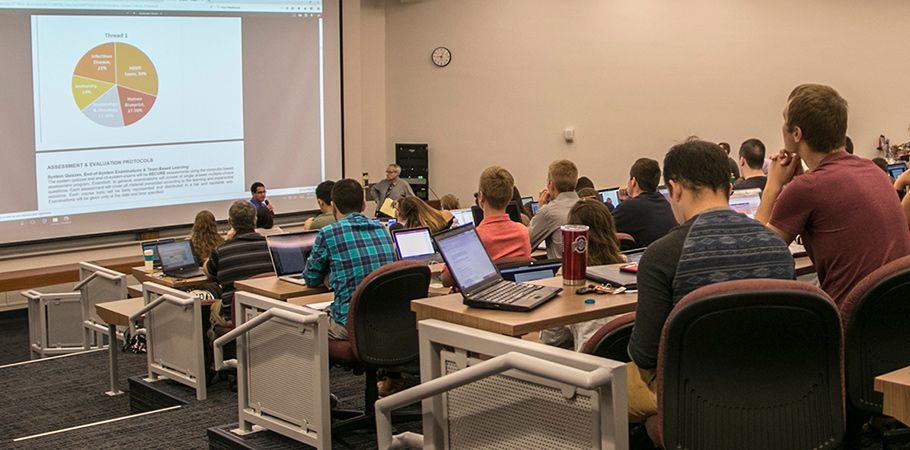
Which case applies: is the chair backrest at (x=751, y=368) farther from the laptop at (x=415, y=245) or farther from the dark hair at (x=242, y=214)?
the dark hair at (x=242, y=214)

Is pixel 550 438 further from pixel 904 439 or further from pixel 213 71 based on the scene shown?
pixel 213 71

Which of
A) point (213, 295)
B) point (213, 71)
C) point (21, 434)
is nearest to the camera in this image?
point (21, 434)

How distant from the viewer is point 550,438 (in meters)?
2.20

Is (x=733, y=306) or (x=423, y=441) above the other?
(x=733, y=306)

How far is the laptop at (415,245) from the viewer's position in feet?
17.1

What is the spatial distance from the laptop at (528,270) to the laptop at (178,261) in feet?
11.6

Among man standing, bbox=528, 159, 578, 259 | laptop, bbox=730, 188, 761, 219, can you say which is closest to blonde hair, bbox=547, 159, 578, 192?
man standing, bbox=528, 159, 578, 259

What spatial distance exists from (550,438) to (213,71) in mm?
8124

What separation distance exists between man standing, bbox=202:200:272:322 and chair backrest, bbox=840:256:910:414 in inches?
154

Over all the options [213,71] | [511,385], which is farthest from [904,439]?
[213,71]

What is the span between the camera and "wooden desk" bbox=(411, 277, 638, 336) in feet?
7.25

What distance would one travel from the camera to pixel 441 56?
11477mm

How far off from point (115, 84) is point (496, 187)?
232 inches

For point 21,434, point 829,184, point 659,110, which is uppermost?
point 659,110
